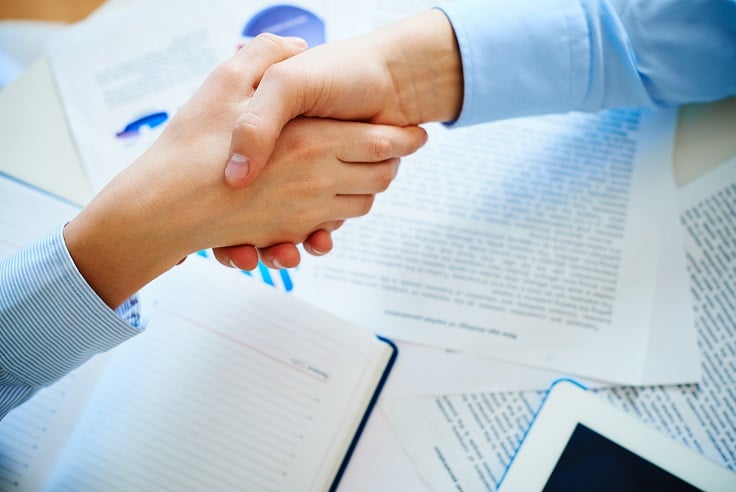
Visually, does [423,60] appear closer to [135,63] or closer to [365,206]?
[365,206]

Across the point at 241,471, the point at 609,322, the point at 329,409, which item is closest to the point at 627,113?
the point at 609,322

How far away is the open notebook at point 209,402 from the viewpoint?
56 cm

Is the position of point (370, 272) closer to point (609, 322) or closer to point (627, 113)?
point (609, 322)

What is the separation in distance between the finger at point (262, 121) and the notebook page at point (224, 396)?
5.8 inches

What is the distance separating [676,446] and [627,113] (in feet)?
1.25

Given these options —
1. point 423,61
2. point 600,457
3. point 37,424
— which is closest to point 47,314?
point 37,424

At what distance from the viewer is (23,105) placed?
68 cm

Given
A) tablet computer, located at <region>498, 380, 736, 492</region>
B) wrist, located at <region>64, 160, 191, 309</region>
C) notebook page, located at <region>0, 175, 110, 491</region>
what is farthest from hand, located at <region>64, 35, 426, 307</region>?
tablet computer, located at <region>498, 380, 736, 492</region>

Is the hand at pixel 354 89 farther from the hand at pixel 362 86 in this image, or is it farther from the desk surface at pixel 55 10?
the desk surface at pixel 55 10

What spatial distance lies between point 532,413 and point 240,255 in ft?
1.15

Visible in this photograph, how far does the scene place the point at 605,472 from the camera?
54cm

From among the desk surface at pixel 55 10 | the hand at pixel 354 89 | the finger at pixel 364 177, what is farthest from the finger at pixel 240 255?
the desk surface at pixel 55 10

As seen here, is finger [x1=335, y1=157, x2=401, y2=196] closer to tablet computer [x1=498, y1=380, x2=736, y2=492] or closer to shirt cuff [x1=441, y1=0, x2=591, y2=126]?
shirt cuff [x1=441, y1=0, x2=591, y2=126]

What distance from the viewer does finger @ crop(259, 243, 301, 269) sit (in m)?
0.58
